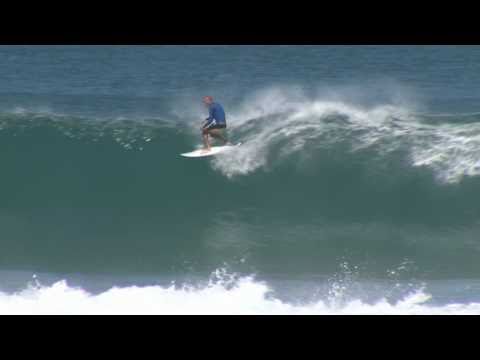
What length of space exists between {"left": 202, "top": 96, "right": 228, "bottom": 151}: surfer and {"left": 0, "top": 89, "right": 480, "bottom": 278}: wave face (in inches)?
64.8

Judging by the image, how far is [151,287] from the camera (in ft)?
55.1

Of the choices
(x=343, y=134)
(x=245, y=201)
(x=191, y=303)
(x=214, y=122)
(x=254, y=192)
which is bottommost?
(x=191, y=303)

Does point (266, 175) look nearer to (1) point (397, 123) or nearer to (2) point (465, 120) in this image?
(1) point (397, 123)

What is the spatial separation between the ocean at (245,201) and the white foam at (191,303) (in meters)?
0.03

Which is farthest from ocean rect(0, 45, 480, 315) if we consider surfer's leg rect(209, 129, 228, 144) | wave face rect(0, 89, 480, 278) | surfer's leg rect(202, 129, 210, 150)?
surfer's leg rect(209, 129, 228, 144)

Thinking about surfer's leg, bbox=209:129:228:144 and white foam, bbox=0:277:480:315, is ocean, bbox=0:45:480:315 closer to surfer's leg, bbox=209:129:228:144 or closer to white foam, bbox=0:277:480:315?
white foam, bbox=0:277:480:315

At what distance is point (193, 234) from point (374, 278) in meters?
3.75

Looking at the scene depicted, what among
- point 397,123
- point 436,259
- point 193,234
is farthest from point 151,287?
point 397,123

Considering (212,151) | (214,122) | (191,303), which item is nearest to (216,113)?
(214,122)

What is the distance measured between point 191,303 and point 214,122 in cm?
377

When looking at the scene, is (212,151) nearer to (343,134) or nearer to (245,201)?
(245,201)

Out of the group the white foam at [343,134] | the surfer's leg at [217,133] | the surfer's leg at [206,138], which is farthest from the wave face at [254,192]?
the surfer's leg at [217,133]

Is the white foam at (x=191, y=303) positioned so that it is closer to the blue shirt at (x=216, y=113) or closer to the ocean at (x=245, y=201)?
the ocean at (x=245, y=201)

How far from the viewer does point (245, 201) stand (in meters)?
19.3
